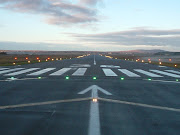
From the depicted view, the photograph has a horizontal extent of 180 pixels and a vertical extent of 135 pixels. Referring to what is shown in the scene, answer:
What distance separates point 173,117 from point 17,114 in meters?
4.63

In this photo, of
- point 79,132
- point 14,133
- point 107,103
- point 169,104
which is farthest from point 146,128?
point 14,133

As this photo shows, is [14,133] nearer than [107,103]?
Yes

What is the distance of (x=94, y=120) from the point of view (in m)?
4.91

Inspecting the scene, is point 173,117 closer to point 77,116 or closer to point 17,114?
point 77,116

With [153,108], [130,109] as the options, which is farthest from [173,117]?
[130,109]

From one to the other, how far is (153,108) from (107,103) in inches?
62.7

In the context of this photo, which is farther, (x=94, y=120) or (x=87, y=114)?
(x=87, y=114)

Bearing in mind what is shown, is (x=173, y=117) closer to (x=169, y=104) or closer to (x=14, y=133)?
(x=169, y=104)

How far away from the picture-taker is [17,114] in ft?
17.5

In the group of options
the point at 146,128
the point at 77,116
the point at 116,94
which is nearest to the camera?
the point at 146,128

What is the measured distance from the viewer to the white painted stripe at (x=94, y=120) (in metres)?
Answer: 4.23

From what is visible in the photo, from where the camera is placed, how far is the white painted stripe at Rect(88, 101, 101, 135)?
4227 millimetres

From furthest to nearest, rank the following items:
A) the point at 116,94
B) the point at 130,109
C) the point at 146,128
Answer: the point at 116,94 < the point at 130,109 < the point at 146,128

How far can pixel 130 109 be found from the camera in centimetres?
595
